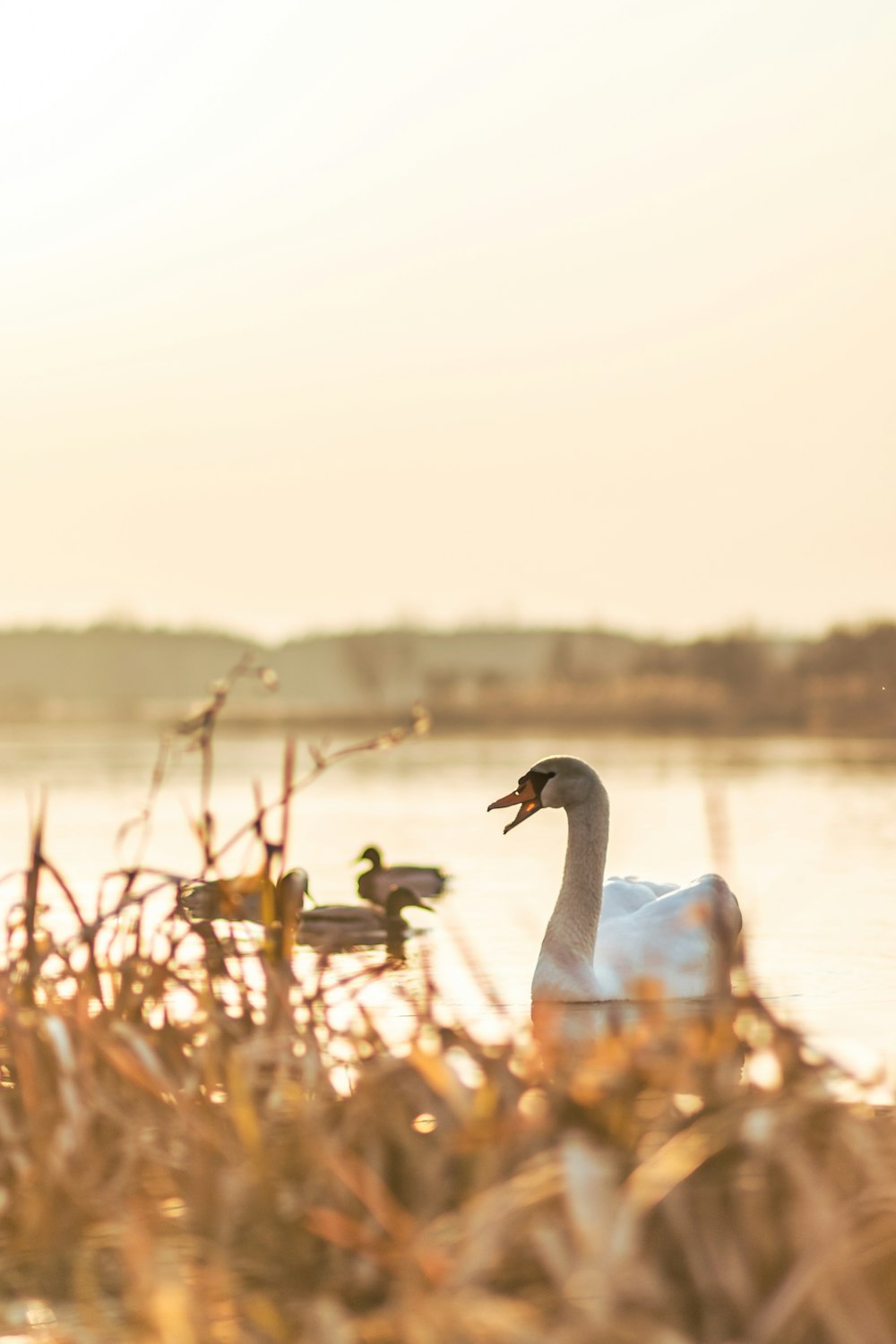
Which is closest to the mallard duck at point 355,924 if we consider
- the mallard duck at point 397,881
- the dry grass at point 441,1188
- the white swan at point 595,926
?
the mallard duck at point 397,881

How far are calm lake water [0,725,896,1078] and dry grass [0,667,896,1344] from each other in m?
0.32

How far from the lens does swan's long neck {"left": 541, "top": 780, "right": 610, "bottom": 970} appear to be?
7.69 metres

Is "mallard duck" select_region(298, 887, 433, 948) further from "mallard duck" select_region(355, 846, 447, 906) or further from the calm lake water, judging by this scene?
"mallard duck" select_region(355, 846, 447, 906)

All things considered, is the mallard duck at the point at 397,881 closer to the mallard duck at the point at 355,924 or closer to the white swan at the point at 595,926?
the mallard duck at the point at 355,924

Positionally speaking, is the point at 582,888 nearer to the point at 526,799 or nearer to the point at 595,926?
the point at 595,926

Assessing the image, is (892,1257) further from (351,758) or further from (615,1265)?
(351,758)

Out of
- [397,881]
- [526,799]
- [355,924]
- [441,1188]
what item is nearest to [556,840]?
[397,881]

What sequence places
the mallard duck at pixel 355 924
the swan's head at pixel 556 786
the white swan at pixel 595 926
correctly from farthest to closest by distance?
the mallard duck at pixel 355 924
the swan's head at pixel 556 786
the white swan at pixel 595 926

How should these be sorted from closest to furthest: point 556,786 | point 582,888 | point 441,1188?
point 441,1188
point 582,888
point 556,786

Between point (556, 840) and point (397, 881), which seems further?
point (556, 840)

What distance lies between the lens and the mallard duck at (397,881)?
11.6 meters

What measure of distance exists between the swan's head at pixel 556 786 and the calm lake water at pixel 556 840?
574 millimetres

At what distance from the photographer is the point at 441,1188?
3758 mm

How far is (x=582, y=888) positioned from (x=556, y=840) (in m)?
8.98
